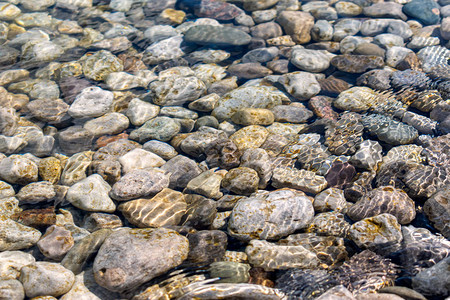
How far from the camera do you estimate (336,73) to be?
299 inches

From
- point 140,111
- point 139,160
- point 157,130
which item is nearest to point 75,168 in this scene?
point 139,160

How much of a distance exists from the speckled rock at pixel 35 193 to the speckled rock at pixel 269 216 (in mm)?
2703

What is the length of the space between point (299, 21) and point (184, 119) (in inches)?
169

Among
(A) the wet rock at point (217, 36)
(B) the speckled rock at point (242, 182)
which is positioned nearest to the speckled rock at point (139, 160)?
(B) the speckled rock at point (242, 182)

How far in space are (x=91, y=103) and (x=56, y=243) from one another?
127 inches

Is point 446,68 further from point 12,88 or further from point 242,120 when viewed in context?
point 12,88

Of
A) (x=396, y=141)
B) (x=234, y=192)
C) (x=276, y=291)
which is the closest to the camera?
(x=276, y=291)

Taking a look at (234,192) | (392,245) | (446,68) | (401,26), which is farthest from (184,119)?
(401,26)

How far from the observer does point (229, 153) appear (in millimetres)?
5617

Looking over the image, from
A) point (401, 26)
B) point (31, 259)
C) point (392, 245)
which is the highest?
point (401, 26)

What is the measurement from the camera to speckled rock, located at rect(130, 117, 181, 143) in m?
6.23

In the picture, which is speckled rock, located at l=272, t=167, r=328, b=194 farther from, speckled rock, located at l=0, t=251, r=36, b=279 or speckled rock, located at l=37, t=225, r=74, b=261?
speckled rock, located at l=0, t=251, r=36, b=279

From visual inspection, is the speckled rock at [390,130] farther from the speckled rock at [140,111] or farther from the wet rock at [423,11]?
the wet rock at [423,11]

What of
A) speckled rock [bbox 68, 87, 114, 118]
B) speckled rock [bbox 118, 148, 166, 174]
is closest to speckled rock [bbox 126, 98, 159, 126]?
speckled rock [bbox 68, 87, 114, 118]
